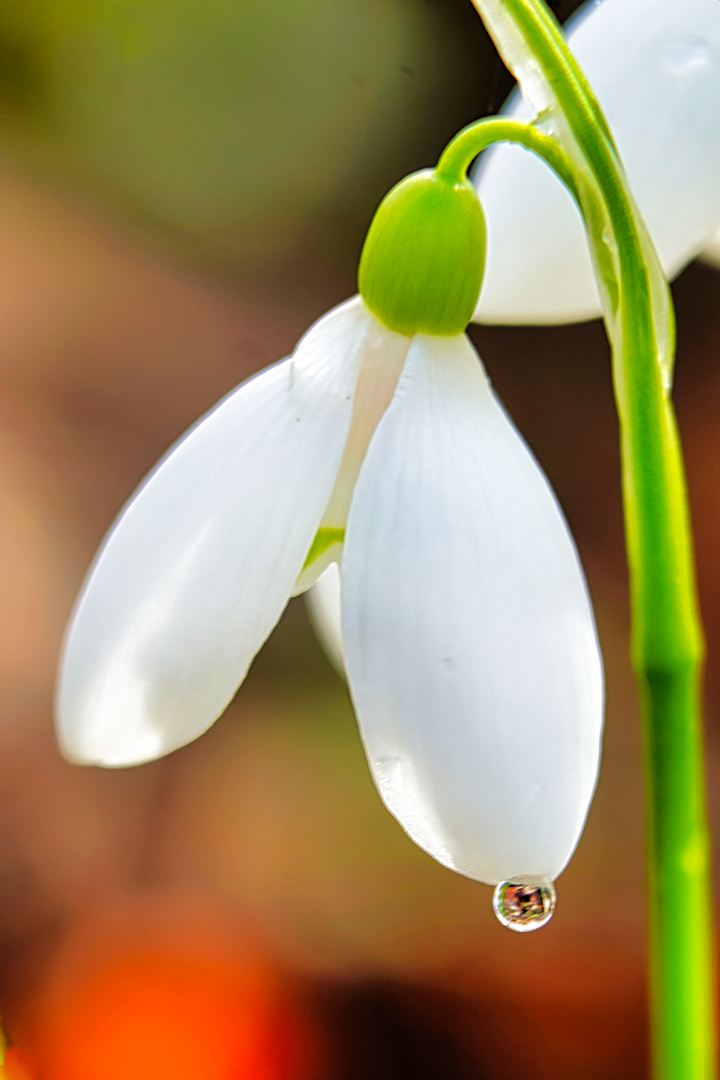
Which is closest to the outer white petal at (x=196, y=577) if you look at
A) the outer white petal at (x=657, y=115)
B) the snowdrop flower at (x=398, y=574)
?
the snowdrop flower at (x=398, y=574)

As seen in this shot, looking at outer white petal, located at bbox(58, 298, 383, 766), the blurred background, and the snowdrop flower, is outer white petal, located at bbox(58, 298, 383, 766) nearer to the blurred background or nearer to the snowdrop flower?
the snowdrop flower

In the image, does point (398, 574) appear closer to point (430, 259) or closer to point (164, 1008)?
point (430, 259)

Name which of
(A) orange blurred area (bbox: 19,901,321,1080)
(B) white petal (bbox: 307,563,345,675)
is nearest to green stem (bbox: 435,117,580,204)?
(B) white petal (bbox: 307,563,345,675)

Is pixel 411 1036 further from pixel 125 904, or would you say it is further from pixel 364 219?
pixel 364 219

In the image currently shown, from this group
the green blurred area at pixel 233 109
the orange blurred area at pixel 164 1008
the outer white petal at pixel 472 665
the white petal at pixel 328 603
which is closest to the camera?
the outer white petal at pixel 472 665

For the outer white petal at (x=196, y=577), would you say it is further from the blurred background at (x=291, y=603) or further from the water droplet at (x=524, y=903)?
the blurred background at (x=291, y=603)

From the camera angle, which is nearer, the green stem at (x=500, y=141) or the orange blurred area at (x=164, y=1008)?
the green stem at (x=500, y=141)
